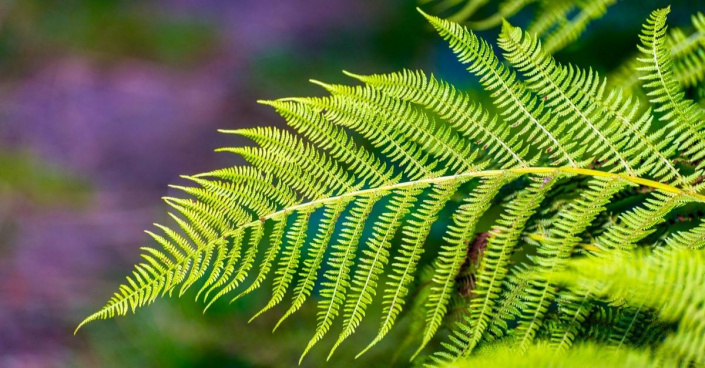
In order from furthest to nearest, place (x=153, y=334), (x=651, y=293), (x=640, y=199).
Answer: (x=153, y=334)
(x=640, y=199)
(x=651, y=293)

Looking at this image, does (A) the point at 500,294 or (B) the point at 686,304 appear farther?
(A) the point at 500,294

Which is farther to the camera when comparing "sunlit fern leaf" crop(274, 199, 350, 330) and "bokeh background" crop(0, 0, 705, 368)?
"bokeh background" crop(0, 0, 705, 368)

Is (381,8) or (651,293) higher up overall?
(381,8)

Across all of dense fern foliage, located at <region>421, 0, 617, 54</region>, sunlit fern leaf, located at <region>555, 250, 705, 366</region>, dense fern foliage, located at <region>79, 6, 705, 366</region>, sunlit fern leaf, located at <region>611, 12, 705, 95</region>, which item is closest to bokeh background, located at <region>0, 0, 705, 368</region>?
dense fern foliage, located at <region>421, 0, 617, 54</region>

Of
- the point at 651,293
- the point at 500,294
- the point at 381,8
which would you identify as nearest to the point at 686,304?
the point at 651,293

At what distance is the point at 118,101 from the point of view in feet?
5.45

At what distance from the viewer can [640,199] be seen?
40.6 inches

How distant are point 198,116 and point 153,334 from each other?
70 centimetres

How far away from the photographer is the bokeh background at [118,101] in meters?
1.58

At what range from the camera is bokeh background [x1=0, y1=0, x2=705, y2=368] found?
5.20 feet

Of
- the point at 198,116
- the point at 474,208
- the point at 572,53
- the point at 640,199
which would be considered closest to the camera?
the point at 474,208

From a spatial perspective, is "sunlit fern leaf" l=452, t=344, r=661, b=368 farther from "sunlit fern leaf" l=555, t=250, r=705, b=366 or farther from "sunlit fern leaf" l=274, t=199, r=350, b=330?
"sunlit fern leaf" l=274, t=199, r=350, b=330

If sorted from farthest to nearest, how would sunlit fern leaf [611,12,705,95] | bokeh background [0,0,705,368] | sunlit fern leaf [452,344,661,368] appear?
bokeh background [0,0,705,368], sunlit fern leaf [611,12,705,95], sunlit fern leaf [452,344,661,368]

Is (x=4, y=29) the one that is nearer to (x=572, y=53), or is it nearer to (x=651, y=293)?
(x=572, y=53)
